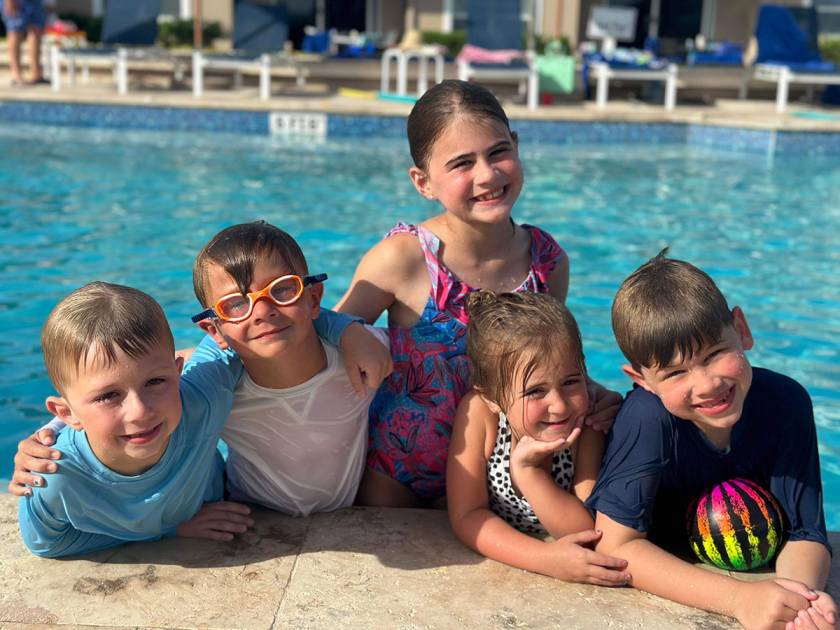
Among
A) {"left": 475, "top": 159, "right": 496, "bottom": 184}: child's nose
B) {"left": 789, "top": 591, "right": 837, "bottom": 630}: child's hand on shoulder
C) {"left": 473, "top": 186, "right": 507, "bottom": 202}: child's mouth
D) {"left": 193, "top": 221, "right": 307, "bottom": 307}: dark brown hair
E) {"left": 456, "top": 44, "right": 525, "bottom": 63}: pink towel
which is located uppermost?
{"left": 456, "top": 44, "right": 525, "bottom": 63}: pink towel

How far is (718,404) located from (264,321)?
1.24 m

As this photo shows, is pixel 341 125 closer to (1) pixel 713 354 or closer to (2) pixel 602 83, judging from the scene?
(2) pixel 602 83

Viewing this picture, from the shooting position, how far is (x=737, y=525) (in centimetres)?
261

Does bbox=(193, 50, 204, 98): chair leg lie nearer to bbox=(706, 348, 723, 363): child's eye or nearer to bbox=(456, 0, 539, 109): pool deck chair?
bbox=(456, 0, 539, 109): pool deck chair

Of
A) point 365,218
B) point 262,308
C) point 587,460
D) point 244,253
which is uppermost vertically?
point 244,253

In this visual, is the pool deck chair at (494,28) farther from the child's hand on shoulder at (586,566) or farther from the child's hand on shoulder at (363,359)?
the child's hand on shoulder at (586,566)

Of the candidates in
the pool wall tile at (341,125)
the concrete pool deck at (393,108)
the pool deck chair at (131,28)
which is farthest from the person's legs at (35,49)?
the pool wall tile at (341,125)

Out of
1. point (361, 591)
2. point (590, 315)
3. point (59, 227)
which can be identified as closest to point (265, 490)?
point (361, 591)

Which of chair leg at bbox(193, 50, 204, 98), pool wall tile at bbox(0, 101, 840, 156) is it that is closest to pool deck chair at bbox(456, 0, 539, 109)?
pool wall tile at bbox(0, 101, 840, 156)

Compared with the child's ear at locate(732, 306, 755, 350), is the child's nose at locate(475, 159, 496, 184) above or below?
above

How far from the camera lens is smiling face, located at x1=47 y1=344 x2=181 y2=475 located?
95.0 inches

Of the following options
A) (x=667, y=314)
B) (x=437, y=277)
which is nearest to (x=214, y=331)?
(x=437, y=277)

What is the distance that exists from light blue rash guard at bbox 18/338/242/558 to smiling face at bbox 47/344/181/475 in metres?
0.06

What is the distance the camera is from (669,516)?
9.35 ft
